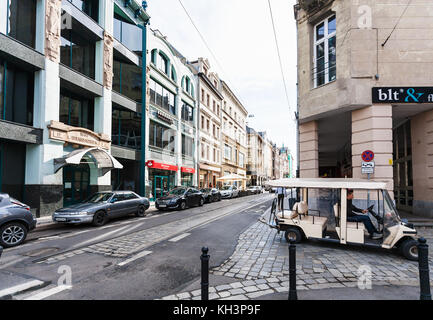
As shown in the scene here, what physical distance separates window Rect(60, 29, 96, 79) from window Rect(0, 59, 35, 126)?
7.98ft

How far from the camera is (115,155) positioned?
54.3 feet

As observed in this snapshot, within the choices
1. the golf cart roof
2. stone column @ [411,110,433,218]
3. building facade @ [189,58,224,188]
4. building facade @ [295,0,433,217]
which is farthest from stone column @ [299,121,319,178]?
building facade @ [189,58,224,188]

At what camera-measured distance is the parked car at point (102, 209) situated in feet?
29.7

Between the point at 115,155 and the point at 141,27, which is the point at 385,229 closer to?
the point at 115,155

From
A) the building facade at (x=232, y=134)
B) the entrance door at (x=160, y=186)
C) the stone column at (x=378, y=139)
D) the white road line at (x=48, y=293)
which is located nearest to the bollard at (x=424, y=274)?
the white road line at (x=48, y=293)

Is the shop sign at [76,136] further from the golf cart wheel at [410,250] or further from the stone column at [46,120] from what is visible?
the golf cart wheel at [410,250]

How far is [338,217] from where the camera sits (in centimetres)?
618

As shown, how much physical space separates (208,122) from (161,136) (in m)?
11.9

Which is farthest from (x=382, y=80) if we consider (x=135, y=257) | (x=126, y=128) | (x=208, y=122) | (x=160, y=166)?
(x=208, y=122)

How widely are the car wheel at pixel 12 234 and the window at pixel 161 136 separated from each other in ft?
45.4

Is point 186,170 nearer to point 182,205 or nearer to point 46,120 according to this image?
point 182,205

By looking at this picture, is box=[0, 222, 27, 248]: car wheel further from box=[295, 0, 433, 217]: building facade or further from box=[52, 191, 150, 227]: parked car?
box=[295, 0, 433, 217]: building facade

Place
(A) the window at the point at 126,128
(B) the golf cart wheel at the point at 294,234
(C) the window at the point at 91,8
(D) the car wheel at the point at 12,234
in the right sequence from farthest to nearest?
(A) the window at the point at 126,128
(C) the window at the point at 91,8
(B) the golf cart wheel at the point at 294,234
(D) the car wheel at the point at 12,234

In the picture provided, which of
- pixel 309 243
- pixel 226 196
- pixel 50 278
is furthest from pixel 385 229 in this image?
pixel 226 196
